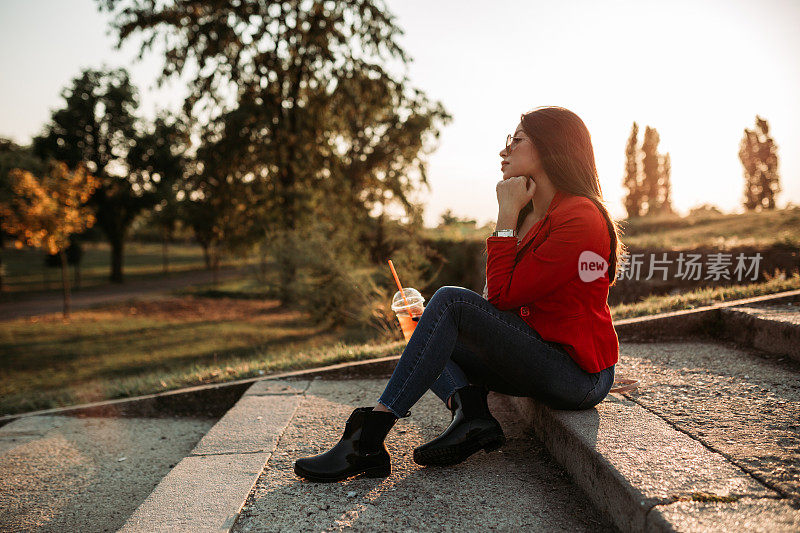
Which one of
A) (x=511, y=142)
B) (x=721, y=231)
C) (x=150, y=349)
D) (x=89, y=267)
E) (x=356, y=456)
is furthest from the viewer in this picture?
(x=89, y=267)

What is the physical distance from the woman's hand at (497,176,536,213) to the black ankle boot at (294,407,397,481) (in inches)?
41.0

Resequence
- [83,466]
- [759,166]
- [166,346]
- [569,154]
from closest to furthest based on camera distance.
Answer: [569,154], [83,466], [166,346], [759,166]

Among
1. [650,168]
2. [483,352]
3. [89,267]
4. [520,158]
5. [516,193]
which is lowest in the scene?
[89,267]

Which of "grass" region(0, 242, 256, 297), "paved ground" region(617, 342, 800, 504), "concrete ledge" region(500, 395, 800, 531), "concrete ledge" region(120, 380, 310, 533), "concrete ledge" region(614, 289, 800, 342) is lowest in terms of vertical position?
"grass" region(0, 242, 256, 297)

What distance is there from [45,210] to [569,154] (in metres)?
17.2

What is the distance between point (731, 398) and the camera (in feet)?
8.32

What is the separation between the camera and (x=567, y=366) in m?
2.18

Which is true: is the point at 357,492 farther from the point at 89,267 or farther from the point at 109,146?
the point at 89,267

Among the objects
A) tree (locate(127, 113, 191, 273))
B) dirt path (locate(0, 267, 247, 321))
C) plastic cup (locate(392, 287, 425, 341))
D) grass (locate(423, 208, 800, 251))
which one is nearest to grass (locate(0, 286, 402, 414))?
dirt path (locate(0, 267, 247, 321))

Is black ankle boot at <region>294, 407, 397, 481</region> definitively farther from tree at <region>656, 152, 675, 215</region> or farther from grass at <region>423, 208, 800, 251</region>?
tree at <region>656, 152, 675, 215</region>

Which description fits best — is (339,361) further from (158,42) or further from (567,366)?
(158,42)

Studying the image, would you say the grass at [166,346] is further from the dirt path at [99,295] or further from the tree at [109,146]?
the tree at [109,146]

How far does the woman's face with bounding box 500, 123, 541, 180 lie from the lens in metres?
2.38

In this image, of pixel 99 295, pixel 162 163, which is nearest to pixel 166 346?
pixel 99 295
